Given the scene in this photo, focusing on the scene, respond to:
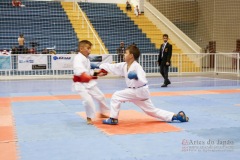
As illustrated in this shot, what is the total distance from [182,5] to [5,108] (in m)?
18.9

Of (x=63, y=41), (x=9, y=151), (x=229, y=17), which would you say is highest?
(x=229, y=17)

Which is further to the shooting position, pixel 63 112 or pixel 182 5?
pixel 182 5

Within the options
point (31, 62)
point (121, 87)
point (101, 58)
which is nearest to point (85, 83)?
point (121, 87)

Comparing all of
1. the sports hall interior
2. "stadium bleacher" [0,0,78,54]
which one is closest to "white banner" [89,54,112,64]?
the sports hall interior

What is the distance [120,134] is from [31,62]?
36.1 feet

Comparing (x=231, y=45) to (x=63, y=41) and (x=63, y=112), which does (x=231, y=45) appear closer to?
(x=63, y=41)

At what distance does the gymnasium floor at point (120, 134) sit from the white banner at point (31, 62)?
698 cm

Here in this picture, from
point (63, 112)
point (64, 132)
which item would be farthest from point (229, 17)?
point (64, 132)

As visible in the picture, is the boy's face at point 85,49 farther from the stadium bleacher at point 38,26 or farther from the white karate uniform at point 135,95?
the stadium bleacher at point 38,26

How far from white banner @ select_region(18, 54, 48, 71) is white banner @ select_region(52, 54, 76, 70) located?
401 mm

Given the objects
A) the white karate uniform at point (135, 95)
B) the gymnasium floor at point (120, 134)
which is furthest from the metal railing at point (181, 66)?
the white karate uniform at point (135, 95)

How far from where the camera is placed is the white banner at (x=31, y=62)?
1538cm

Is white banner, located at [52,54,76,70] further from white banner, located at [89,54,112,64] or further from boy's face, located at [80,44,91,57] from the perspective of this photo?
boy's face, located at [80,44,91,57]

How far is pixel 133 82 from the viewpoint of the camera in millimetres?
6047
